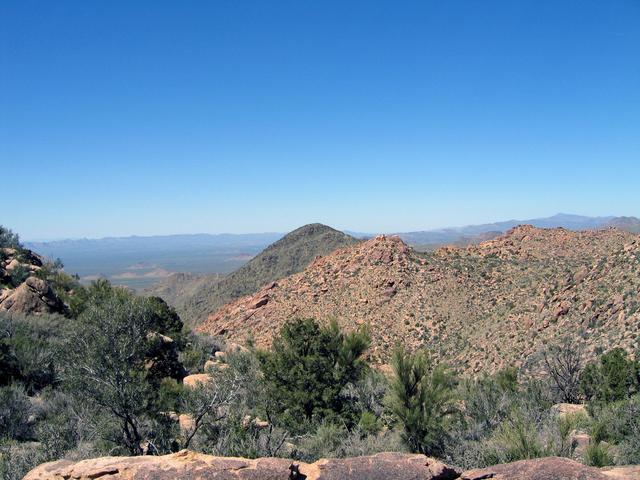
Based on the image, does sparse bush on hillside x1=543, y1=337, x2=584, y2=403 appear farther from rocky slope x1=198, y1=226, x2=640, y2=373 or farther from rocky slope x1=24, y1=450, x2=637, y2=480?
rocky slope x1=24, y1=450, x2=637, y2=480

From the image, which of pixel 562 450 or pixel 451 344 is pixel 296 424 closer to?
pixel 562 450

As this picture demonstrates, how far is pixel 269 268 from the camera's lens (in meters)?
82.9

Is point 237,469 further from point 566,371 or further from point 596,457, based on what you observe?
point 566,371

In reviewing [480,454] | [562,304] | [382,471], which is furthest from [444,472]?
[562,304]

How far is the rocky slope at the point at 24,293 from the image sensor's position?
26.8m

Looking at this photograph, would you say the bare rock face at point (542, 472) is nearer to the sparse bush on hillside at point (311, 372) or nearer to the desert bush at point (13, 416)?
the sparse bush on hillside at point (311, 372)

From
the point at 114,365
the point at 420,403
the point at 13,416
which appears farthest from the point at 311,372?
the point at 13,416

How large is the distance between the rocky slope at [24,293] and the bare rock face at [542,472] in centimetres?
2673

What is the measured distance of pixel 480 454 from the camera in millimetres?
12086

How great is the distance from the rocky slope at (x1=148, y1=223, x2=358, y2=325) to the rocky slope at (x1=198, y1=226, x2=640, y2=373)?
64.3ft

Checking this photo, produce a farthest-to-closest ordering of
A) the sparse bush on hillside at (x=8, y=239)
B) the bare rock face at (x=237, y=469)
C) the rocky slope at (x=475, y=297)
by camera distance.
Result: 1. the sparse bush on hillside at (x=8, y=239)
2. the rocky slope at (x=475, y=297)
3. the bare rock face at (x=237, y=469)

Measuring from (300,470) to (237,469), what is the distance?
111 centimetres

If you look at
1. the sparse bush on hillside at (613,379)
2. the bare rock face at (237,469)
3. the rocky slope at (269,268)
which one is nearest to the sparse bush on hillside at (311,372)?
the bare rock face at (237,469)

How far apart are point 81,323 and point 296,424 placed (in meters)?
8.62
